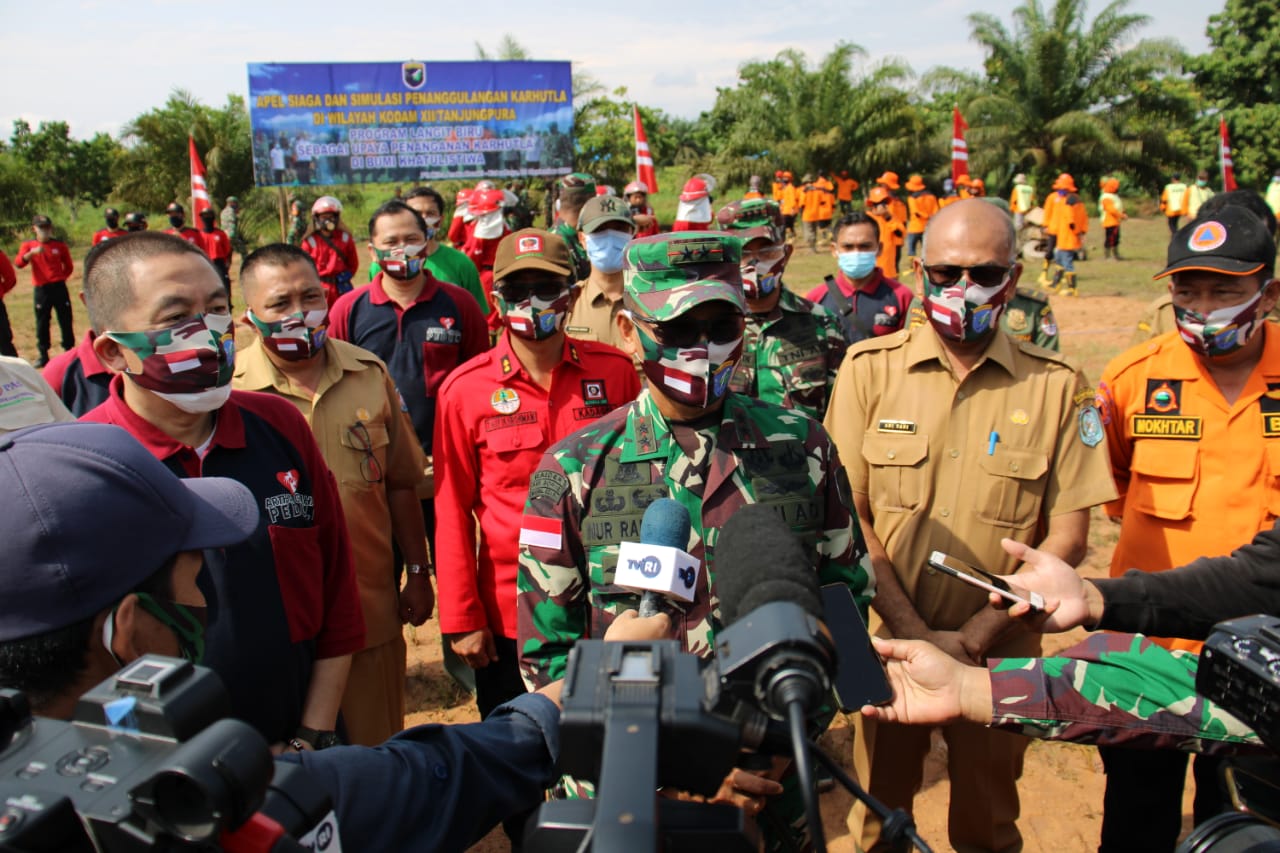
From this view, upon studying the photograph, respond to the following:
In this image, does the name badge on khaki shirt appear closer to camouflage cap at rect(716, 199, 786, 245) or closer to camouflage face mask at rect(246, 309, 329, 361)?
camouflage cap at rect(716, 199, 786, 245)

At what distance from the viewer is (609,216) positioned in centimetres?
574

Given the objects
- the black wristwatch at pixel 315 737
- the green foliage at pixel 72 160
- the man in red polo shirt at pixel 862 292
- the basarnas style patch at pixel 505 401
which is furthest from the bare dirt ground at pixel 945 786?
the green foliage at pixel 72 160

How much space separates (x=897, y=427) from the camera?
124 inches

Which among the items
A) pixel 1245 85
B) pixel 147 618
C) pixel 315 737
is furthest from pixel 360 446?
pixel 1245 85

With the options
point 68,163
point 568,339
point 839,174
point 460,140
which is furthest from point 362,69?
point 68,163

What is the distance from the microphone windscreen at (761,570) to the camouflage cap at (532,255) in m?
2.38

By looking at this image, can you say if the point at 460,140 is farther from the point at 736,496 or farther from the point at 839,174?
the point at 736,496

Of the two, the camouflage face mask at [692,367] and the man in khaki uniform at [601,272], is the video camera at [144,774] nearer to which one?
the camouflage face mask at [692,367]

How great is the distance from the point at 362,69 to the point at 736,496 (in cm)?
2020

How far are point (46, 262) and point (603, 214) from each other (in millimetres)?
11068

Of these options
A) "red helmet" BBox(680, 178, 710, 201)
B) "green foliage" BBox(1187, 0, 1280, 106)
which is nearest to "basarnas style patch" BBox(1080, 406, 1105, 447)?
"red helmet" BBox(680, 178, 710, 201)

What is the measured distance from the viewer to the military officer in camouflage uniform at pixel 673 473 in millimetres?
2305

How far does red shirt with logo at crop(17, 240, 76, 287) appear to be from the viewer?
498 inches

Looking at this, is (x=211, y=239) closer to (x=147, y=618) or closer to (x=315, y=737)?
(x=315, y=737)
